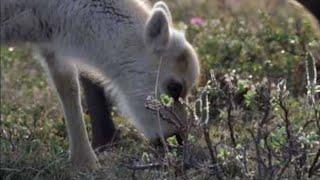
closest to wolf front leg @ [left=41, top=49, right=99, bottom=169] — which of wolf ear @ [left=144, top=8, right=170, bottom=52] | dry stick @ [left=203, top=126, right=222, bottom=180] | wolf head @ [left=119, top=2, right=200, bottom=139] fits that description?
wolf head @ [left=119, top=2, right=200, bottom=139]

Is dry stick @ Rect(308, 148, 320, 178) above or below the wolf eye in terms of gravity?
below

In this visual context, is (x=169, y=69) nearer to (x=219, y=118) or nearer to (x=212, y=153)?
(x=212, y=153)

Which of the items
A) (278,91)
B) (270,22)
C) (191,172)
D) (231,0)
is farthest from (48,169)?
(231,0)

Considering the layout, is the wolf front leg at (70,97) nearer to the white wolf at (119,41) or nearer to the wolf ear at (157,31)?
the white wolf at (119,41)

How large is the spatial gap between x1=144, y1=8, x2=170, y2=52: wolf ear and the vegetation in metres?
0.45

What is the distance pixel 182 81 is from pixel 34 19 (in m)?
1.20

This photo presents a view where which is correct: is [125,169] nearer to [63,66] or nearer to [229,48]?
[63,66]

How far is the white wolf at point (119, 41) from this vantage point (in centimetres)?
773

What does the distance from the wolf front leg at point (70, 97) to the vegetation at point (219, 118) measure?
0.16 meters

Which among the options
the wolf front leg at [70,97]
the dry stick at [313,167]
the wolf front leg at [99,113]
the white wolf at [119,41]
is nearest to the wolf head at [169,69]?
the white wolf at [119,41]

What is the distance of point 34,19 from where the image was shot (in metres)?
7.81

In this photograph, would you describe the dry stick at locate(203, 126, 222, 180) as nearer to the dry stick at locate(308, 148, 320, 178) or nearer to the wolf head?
the dry stick at locate(308, 148, 320, 178)

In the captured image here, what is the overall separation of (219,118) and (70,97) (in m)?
1.30

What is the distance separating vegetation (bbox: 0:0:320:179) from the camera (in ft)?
21.9
